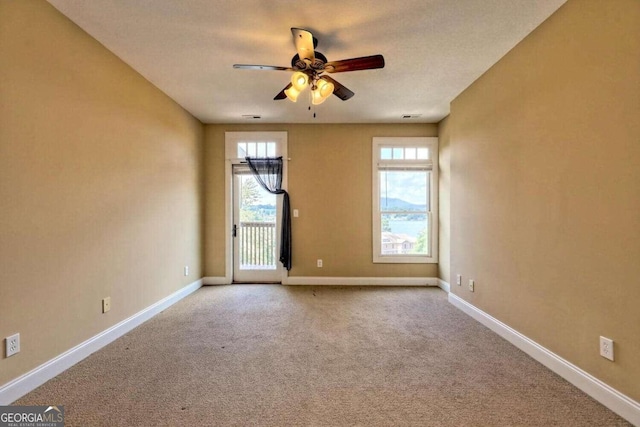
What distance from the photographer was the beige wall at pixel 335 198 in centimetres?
443

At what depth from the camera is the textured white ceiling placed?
194cm

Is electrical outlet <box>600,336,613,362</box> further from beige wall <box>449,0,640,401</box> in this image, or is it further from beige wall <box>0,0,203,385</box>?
beige wall <box>0,0,203,385</box>

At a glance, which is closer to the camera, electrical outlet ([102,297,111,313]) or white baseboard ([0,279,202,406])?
white baseboard ([0,279,202,406])

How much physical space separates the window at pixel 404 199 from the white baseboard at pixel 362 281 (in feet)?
0.95

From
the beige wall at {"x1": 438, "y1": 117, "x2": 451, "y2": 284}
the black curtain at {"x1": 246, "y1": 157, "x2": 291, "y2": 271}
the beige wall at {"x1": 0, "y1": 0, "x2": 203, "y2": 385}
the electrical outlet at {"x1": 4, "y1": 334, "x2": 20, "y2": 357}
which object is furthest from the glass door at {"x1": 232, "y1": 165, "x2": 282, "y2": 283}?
the electrical outlet at {"x1": 4, "y1": 334, "x2": 20, "y2": 357}

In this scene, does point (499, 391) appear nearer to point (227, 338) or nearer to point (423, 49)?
point (227, 338)

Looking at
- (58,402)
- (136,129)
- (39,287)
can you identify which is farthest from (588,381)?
(136,129)

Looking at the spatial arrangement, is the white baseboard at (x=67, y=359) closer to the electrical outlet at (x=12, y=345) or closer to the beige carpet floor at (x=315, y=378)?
the beige carpet floor at (x=315, y=378)

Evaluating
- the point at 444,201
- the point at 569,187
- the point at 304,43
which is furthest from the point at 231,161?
the point at 569,187

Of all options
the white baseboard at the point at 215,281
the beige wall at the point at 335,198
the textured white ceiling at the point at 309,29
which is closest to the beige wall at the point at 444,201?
the beige wall at the point at 335,198

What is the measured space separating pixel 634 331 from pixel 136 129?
4.17 meters

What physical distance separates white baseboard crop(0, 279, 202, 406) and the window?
3.23 meters

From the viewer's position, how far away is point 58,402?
167 cm

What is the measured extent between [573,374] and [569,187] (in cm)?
127
